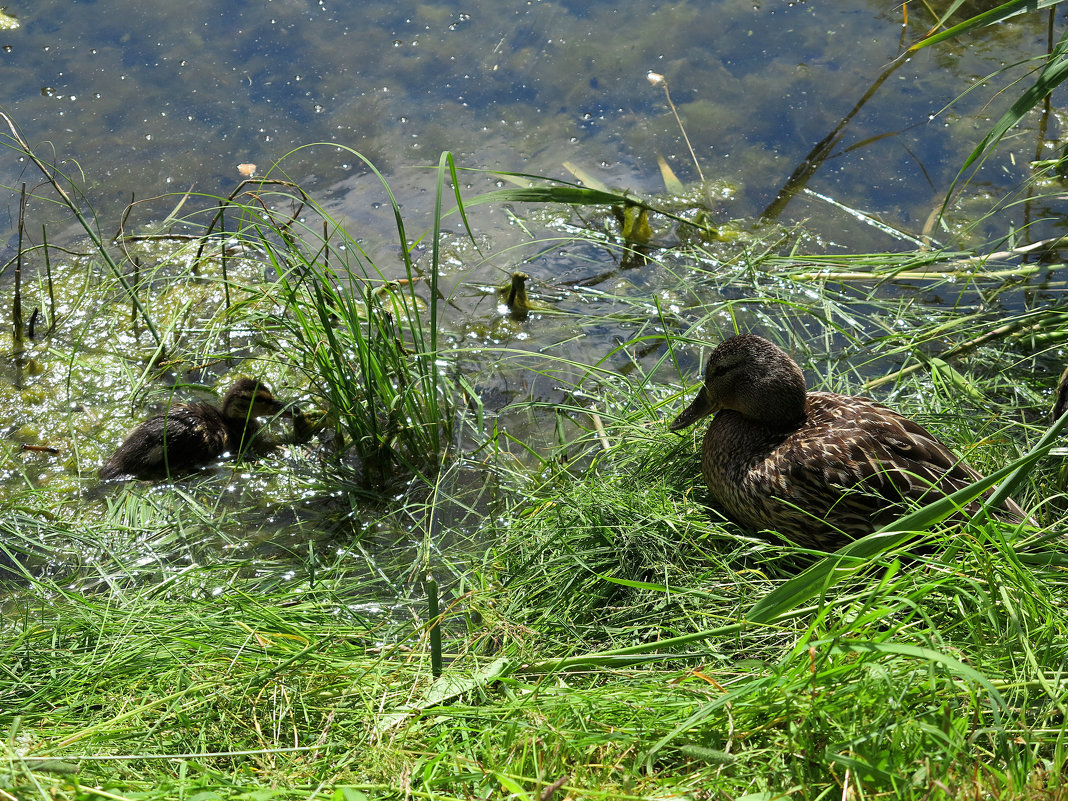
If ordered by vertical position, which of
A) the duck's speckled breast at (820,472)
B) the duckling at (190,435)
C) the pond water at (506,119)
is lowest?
the duck's speckled breast at (820,472)

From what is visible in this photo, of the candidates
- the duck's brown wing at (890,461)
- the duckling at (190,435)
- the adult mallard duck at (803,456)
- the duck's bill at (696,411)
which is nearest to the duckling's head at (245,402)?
the duckling at (190,435)

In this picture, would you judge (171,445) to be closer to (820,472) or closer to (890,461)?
(820,472)

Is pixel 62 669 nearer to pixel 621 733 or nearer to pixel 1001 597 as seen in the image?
pixel 621 733

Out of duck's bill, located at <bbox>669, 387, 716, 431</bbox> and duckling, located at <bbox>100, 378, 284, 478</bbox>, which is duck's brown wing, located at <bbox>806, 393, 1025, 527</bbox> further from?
duckling, located at <bbox>100, 378, 284, 478</bbox>

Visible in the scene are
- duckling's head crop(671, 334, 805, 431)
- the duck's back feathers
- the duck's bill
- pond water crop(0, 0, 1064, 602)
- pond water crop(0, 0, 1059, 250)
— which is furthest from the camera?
pond water crop(0, 0, 1059, 250)

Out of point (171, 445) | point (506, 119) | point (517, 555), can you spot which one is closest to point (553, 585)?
point (517, 555)

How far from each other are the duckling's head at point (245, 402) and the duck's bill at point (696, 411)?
165cm

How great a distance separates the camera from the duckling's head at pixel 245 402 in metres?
3.60

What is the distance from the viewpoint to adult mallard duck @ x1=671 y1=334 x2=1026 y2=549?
100 inches

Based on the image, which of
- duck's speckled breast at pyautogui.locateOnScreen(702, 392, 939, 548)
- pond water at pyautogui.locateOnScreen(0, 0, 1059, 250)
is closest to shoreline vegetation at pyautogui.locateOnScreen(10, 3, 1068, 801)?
duck's speckled breast at pyautogui.locateOnScreen(702, 392, 939, 548)

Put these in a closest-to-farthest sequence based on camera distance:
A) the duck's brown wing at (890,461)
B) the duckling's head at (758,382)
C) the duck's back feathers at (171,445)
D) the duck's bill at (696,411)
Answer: the duck's brown wing at (890,461) → the duckling's head at (758,382) → the duck's bill at (696,411) → the duck's back feathers at (171,445)

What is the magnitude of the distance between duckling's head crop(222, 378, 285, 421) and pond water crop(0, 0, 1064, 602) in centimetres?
16

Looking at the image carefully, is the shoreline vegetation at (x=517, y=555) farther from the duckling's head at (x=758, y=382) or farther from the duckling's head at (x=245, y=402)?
the duckling's head at (x=758, y=382)

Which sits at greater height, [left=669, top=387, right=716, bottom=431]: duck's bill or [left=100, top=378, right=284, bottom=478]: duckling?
[left=100, top=378, right=284, bottom=478]: duckling
